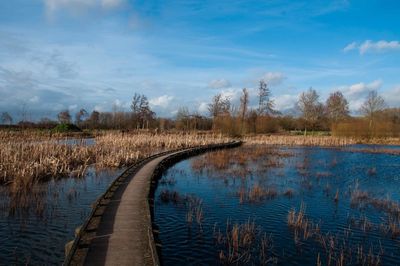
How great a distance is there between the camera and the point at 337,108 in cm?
6284

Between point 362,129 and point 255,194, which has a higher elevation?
point 362,129

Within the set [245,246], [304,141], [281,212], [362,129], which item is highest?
[362,129]

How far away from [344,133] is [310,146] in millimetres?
8817

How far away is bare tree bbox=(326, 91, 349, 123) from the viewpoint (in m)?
62.8

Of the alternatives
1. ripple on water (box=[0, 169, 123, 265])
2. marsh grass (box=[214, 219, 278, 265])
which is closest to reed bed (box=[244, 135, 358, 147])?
ripple on water (box=[0, 169, 123, 265])

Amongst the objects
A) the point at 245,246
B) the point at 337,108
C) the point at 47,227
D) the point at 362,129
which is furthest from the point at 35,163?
the point at 337,108

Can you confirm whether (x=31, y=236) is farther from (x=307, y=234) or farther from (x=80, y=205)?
(x=307, y=234)

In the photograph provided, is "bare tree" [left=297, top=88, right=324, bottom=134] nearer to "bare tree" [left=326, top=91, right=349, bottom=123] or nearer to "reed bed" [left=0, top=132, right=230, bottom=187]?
"bare tree" [left=326, top=91, right=349, bottom=123]

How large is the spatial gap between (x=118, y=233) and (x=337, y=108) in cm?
6118

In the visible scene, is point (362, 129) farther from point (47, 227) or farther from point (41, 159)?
point (47, 227)

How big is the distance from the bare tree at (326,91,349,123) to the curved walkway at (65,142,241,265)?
56.9 metres

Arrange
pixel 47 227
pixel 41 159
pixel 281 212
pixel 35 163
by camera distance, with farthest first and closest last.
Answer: pixel 41 159 → pixel 35 163 → pixel 281 212 → pixel 47 227

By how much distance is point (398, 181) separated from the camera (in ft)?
56.4

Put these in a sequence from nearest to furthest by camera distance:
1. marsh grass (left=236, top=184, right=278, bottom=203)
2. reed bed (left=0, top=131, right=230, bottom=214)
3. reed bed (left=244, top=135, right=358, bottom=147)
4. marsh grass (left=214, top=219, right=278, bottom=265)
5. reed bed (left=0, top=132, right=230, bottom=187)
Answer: marsh grass (left=214, top=219, right=278, bottom=265)
reed bed (left=0, top=131, right=230, bottom=214)
marsh grass (left=236, top=184, right=278, bottom=203)
reed bed (left=0, top=132, right=230, bottom=187)
reed bed (left=244, top=135, right=358, bottom=147)
